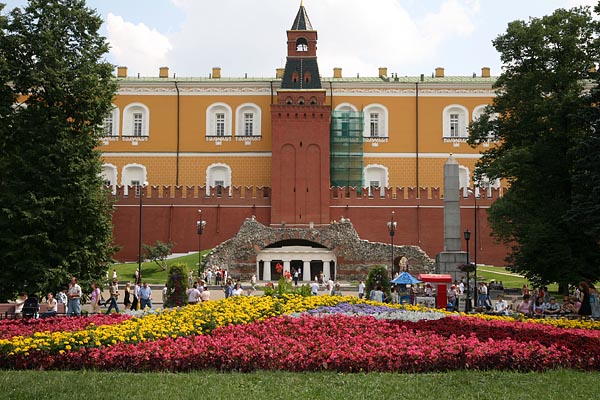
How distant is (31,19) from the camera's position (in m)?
21.8

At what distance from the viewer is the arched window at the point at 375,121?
1956 inches

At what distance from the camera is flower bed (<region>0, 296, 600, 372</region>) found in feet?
30.3

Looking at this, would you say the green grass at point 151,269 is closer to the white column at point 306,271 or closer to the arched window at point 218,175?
the white column at point 306,271

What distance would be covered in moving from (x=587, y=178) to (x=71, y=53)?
15.8 meters

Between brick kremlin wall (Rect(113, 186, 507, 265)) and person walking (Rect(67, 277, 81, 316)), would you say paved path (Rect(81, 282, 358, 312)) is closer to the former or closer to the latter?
person walking (Rect(67, 277, 81, 316))

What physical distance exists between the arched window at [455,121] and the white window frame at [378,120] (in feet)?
13.6

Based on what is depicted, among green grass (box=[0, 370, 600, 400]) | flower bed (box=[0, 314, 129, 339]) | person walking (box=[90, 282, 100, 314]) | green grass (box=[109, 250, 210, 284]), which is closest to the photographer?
green grass (box=[0, 370, 600, 400])

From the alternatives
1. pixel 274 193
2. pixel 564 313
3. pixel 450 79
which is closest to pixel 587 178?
pixel 564 313

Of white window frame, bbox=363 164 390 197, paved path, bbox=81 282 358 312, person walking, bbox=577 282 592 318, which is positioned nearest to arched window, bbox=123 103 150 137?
white window frame, bbox=363 164 390 197

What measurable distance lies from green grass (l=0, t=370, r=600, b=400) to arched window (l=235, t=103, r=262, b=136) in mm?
41328

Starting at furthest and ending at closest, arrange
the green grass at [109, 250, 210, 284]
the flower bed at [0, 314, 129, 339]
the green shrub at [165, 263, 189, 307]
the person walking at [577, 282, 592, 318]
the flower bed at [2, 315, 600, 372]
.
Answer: the green grass at [109, 250, 210, 284] < the green shrub at [165, 263, 189, 307] < the person walking at [577, 282, 592, 318] < the flower bed at [0, 314, 129, 339] < the flower bed at [2, 315, 600, 372]

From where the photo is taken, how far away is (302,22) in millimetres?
47625

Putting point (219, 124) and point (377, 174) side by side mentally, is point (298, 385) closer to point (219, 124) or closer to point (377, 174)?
point (377, 174)

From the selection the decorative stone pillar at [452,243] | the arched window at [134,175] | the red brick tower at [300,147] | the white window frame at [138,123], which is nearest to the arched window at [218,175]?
the arched window at [134,175]
